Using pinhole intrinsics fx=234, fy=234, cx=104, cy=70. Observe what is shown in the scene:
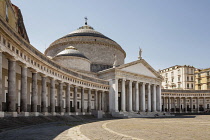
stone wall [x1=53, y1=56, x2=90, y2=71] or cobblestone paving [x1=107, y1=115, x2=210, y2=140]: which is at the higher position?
stone wall [x1=53, y1=56, x2=90, y2=71]

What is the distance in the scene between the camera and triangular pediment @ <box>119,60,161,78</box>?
2124 inches

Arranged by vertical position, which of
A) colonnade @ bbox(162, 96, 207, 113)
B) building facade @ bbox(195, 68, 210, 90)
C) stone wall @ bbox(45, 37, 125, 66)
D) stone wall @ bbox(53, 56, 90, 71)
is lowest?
colonnade @ bbox(162, 96, 207, 113)

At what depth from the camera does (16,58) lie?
2150 centimetres

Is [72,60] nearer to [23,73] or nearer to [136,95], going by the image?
[136,95]

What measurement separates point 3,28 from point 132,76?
39898 mm

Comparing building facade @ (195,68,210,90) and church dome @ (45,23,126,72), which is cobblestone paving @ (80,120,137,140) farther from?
building facade @ (195,68,210,90)

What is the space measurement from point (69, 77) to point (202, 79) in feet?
229

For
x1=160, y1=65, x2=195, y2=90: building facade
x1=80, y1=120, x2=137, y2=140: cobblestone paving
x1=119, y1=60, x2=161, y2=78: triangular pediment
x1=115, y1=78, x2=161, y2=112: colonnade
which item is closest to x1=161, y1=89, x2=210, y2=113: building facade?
x1=160, y1=65, x2=195, y2=90: building facade

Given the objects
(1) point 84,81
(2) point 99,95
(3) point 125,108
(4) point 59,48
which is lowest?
(3) point 125,108

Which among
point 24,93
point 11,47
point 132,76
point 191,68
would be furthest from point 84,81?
point 191,68

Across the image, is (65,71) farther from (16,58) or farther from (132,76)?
(132,76)

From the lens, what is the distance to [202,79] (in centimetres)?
9169

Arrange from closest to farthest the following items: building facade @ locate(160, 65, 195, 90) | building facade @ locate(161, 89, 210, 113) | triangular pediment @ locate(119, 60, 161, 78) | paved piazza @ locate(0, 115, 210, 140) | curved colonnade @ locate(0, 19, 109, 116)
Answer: paved piazza @ locate(0, 115, 210, 140) → curved colonnade @ locate(0, 19, 109, 116) → triangular pediment @ locate(119, 60, 161, 78) → building facade @ locate(161, 89, 210, 113) → building facade @ locate(160, 65, 195, 90)

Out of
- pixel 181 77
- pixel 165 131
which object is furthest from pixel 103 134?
pixel 181 77
